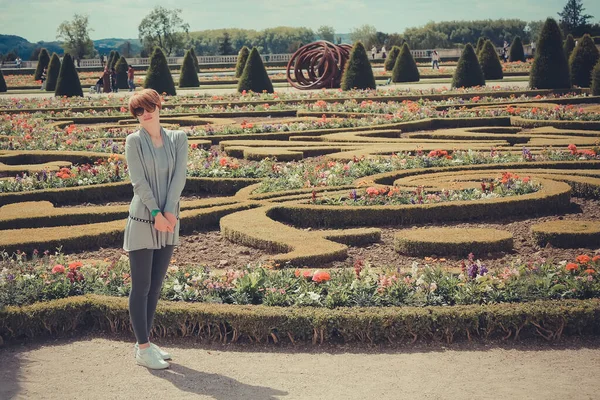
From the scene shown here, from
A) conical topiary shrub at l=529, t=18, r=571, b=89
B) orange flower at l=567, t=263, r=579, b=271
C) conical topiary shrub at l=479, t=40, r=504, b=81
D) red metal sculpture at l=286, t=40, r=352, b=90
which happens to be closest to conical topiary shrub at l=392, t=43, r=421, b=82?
conical topiary shrub at l=479, t=40, r=504, b=81

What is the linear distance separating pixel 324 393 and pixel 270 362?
28.5 inches

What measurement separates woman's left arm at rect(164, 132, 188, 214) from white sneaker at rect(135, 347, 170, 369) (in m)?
1.00

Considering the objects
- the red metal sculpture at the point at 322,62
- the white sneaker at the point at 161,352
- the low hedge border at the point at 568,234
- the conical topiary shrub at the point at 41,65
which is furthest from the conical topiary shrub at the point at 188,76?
the white sneaker at the point at 161,352

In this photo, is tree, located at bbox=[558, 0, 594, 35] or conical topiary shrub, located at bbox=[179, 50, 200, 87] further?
tree, located at bbox=[558, 0, 594, 35]

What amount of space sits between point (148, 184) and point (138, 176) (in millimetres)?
83

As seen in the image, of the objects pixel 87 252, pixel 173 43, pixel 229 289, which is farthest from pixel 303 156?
pixel 173 43

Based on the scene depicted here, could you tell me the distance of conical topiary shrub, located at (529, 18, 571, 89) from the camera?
25.7 metres

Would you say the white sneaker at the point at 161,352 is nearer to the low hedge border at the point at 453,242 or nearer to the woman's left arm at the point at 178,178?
the woman's left arm at the point at 178,178

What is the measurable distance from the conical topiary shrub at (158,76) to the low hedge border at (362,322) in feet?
74.8

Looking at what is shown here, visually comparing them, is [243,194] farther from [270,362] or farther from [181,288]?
[270,362]

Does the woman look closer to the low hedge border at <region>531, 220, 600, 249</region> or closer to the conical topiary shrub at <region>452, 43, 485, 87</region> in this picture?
the low hedge border at <region>531, 220, 600, 249</region>

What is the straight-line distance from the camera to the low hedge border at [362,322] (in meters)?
5.88

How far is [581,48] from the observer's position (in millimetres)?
27672

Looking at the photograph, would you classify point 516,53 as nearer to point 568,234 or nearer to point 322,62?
point 322,62
